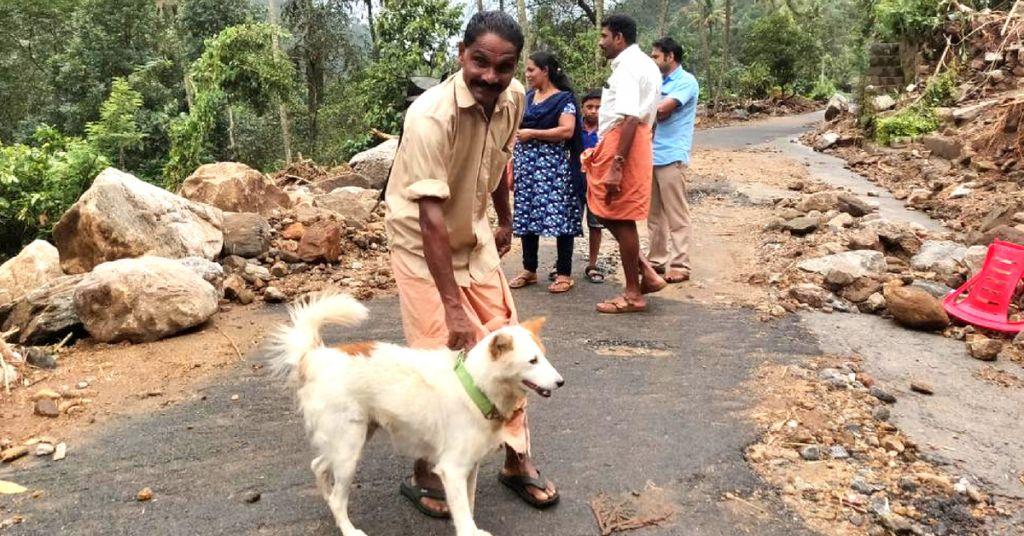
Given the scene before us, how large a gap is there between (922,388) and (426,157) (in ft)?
10.6

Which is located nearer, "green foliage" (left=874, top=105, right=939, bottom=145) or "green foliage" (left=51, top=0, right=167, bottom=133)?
"green foliage" (left=874, top=105, right=939, bottom=145)

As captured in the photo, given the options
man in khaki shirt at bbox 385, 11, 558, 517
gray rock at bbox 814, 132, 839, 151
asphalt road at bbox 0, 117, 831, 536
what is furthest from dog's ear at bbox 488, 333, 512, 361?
gray rock at bbox 814, 132, 839, 151

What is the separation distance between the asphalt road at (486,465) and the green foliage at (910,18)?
1389 cm

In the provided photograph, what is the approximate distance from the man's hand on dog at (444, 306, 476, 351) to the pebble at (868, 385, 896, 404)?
8.56ft

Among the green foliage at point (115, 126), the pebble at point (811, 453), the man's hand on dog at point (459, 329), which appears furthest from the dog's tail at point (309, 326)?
the green foliage at point (115, 126)

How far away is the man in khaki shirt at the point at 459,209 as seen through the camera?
A: 2.42 metres

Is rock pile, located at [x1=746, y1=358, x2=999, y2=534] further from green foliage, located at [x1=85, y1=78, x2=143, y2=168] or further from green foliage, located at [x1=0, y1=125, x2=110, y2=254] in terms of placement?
green foliage, located at [x1=85, y1=78, x2=143, y2=168]

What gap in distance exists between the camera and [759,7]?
1836 inches

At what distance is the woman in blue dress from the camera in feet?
18.1

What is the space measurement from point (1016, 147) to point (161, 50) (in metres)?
19.2

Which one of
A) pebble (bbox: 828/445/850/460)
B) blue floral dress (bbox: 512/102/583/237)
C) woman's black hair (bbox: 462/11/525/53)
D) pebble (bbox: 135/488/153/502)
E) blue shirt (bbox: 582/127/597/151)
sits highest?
woman's black hair (bbox: 462/11/525/53)

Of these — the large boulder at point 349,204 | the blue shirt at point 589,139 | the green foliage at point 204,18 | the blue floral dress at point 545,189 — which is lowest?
the large boulder at point 349,204

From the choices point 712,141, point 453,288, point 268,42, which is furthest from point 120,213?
point 712,141

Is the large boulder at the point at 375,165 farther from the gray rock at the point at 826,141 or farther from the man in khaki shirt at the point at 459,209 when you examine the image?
the gray rock at the point at 826,141
